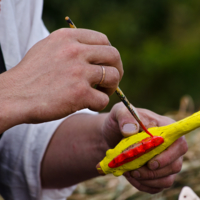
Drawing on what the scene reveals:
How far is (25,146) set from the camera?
1088mm

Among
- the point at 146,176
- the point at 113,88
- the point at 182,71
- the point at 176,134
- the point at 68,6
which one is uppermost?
the point at 68,6

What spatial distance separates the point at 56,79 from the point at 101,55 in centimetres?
13

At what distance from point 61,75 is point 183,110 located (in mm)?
1115

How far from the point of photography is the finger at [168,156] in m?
0.85

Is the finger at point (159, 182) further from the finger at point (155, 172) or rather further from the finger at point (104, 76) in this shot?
the finger at point (104, 76)

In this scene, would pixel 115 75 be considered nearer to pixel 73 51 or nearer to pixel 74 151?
pixel 73 51

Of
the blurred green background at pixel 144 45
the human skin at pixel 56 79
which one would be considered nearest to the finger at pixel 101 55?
the human skin at pixel 56 79

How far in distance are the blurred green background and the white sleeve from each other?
199cm

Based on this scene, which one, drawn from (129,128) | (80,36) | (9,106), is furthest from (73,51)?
(129,128)

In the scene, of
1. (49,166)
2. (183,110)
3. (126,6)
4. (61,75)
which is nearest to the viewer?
(61,75)

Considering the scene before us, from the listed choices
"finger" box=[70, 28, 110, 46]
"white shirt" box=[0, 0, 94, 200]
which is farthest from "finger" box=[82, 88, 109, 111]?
"white shirt" box=[0, 0, 94, 200]

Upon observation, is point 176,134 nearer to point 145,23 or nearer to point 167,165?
point 167,165

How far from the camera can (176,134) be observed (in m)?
0.82

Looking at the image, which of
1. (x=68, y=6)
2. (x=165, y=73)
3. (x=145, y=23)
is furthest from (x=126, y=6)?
(x=165, y=73)
